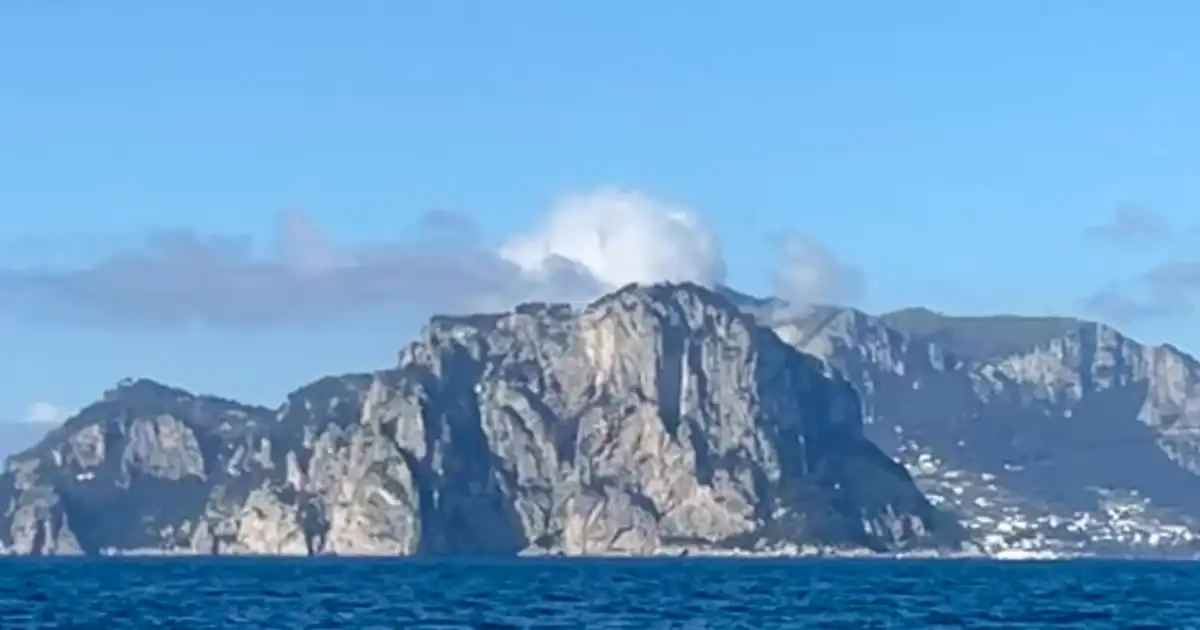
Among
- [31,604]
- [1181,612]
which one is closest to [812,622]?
[1181,612]

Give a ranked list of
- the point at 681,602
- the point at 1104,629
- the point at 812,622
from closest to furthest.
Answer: the point at 1104,629 < the point at 812,622 < the point at 681,602

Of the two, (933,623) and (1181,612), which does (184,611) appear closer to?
(933,623)

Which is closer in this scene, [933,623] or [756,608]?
[933,623]

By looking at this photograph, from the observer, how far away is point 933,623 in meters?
154

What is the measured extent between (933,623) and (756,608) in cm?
2925

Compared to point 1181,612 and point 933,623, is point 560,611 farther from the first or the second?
point 1181,612

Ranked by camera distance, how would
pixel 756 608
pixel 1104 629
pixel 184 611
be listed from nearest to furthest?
pixel 1104 629 < pixel 184 611 < pixel 756 608

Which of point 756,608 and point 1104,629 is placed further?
point 756,608

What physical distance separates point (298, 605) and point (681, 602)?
31362mm

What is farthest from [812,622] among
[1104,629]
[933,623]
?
[1104,629]

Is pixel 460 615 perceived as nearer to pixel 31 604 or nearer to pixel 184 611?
pixel 184 611

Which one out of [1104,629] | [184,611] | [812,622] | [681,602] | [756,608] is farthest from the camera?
[681,602]

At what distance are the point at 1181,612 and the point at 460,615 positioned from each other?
5160 cm

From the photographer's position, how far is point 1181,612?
174875 millimetres
